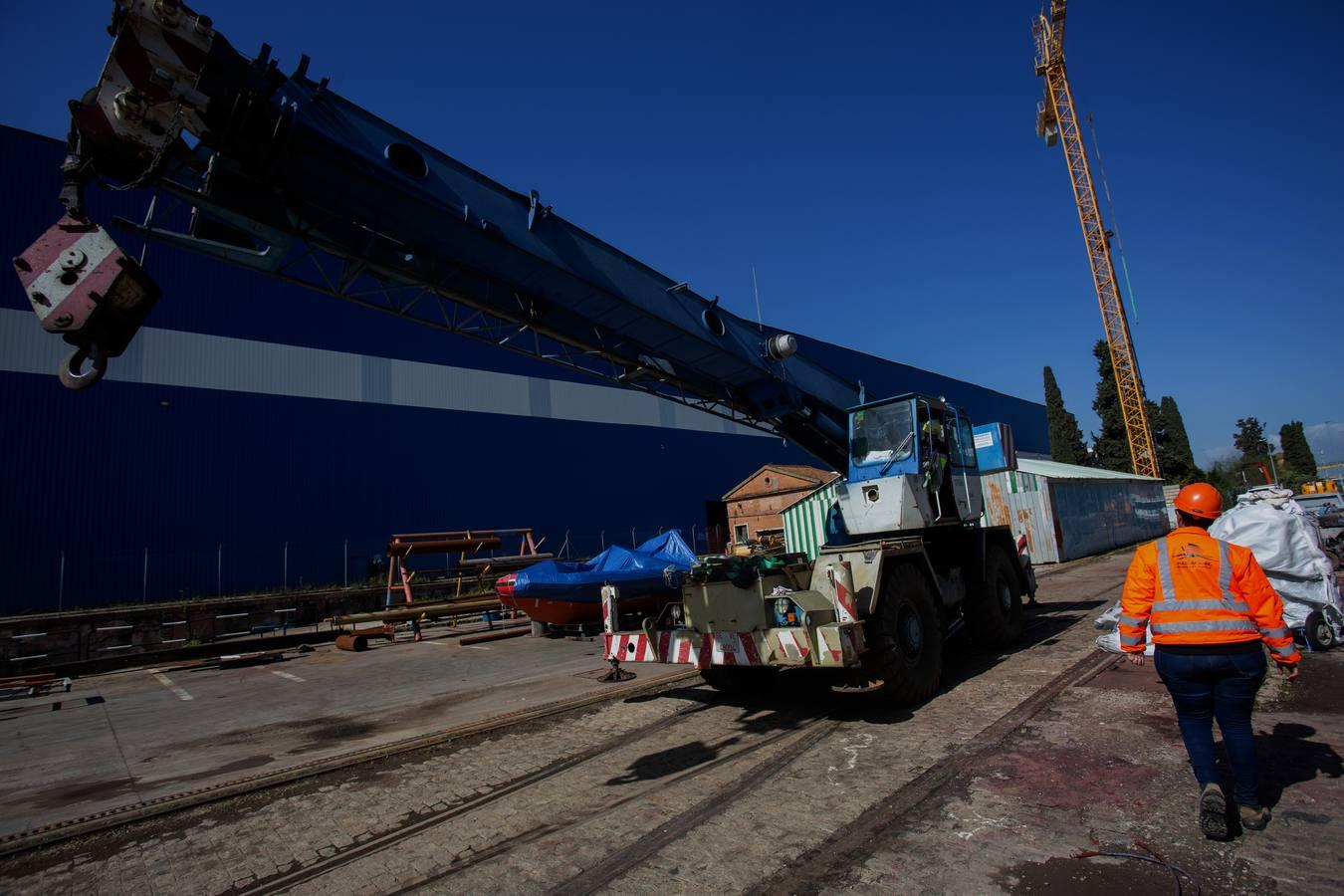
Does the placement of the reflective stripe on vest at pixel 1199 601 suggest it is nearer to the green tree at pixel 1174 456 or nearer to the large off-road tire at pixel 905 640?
the large off-road tire at pixel 905 640

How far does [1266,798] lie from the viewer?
329cm

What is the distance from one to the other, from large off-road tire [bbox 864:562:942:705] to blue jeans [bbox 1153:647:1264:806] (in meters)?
2.19

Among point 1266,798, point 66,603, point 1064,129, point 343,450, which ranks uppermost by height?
point 1064,129

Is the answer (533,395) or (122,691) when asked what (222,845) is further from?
(533,395)

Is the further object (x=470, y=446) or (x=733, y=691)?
(x=470, y=446)

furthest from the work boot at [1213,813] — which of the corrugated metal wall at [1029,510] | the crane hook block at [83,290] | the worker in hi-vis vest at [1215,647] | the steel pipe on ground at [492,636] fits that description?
the corrugated metal wall at [1029,510]

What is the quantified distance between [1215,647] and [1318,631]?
15.9 ft

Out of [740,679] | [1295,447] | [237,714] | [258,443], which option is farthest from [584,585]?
[1295,447]

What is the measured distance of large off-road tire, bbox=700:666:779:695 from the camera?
6242 mm

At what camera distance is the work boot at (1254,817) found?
295 cm

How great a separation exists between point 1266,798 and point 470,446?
942 inches

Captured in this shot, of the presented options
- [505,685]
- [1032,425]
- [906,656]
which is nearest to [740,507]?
[505,685]

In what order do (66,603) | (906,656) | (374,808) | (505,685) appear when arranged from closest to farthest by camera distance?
1. (374,808)
2. (906,656)
3. (505,685)
4. (66,603)

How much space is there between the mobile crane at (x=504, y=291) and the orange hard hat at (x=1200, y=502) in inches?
86.5
